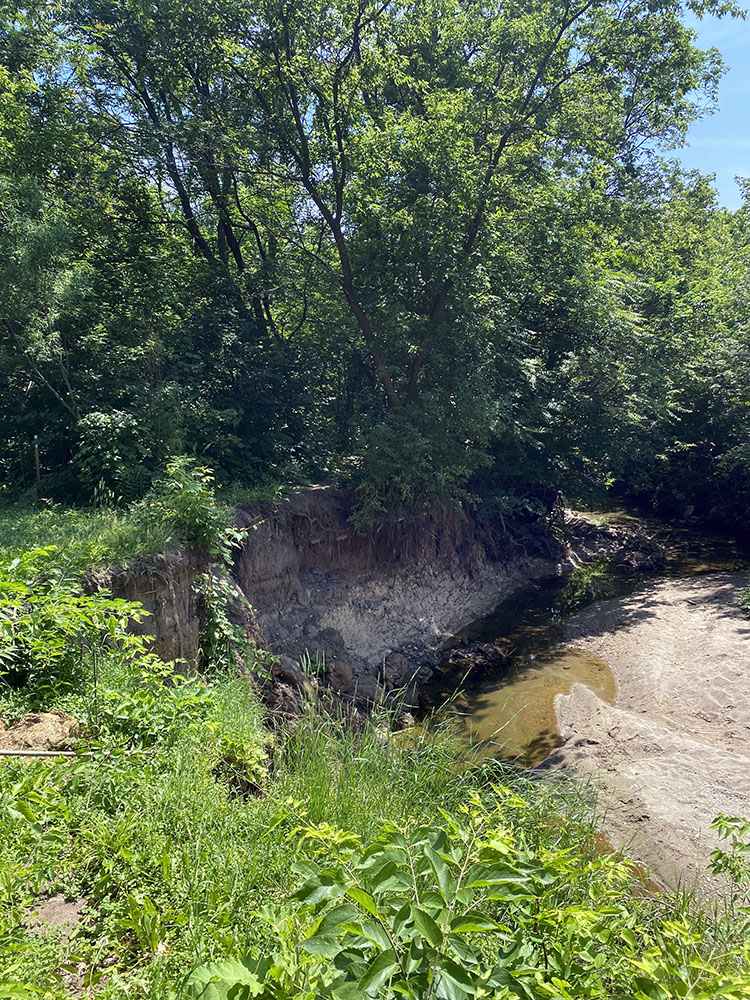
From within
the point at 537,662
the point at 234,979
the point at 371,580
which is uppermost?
the point at 234,979

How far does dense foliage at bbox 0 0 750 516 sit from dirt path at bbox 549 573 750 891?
4191 mm

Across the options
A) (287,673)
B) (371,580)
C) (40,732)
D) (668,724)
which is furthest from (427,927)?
(371,580)

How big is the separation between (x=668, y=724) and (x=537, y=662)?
2667 millimetres

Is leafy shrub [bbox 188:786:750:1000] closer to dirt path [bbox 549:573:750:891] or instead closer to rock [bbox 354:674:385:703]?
dirt path [bbox 549:573:750:891]

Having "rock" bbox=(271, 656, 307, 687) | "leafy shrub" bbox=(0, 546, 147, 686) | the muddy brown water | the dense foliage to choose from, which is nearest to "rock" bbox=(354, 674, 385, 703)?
the muddy brown water

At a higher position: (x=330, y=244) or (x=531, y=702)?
(x=330, y=244)

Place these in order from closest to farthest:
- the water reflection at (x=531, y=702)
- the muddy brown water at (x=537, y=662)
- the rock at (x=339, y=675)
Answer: the water reflection at (x=531, y=702) → the muddy brown water at (x=537, y=662) → the rock at (x=339, y=675)

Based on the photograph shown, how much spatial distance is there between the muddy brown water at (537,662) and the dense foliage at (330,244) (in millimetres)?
2759

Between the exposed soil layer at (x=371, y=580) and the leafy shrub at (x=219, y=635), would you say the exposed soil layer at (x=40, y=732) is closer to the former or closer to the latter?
the leafy shrub at (x=219, y=635)

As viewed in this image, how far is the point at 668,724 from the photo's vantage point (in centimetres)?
848

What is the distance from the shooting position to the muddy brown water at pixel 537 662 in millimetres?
8422

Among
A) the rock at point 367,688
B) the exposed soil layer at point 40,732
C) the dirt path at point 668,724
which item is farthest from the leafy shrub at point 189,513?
the dirt path at point 668,724

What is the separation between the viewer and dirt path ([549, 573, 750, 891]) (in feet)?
20.7

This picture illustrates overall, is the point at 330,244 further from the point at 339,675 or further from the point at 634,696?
the point at 634,696
